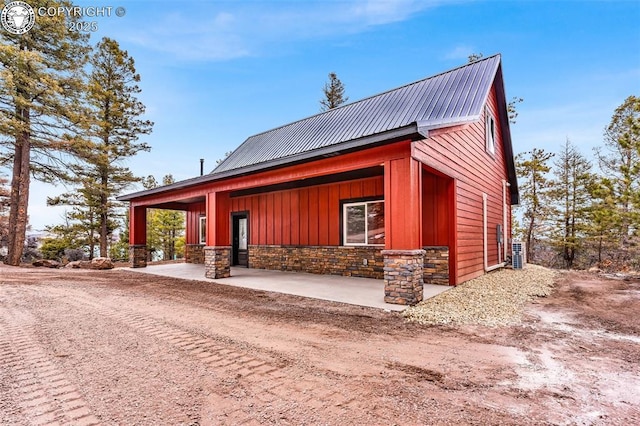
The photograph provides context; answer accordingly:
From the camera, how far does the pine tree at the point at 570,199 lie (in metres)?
15.6

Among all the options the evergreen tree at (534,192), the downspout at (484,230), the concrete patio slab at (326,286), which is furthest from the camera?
the evergreen tree at (534,192)

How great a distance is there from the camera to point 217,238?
27.7 ft

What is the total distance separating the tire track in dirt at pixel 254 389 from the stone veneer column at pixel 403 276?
278cm

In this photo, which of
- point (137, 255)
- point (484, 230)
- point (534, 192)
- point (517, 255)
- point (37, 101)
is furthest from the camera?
point (534, 192)

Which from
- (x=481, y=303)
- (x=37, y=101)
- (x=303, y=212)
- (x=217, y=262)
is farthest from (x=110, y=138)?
(x=481, y=303)

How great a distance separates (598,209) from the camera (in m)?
14.3

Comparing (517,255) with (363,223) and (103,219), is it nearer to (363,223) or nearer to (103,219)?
(363,223)

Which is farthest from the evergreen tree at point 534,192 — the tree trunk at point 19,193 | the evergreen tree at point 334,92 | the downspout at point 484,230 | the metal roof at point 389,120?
the tree trunk at point 19,193

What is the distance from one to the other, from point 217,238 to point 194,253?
5.90 m

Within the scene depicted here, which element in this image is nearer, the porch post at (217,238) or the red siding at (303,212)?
the porch post at (217,238)

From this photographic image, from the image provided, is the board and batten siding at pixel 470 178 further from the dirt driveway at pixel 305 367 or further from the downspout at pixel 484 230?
the dirt driveway at pixel 305 367

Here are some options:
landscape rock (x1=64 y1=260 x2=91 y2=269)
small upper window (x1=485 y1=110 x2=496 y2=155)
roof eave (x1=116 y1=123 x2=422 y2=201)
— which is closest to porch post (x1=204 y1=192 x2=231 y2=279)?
roof eave (x1=116 y1=123 x2=422 y2=201)

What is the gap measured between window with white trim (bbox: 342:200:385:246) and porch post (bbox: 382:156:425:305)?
9.60 feet

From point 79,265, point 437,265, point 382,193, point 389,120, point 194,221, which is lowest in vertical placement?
point 79,265
